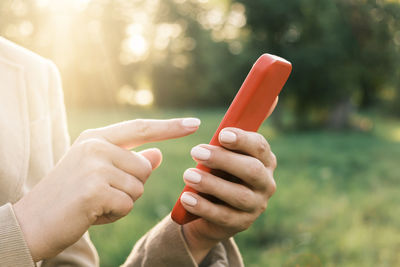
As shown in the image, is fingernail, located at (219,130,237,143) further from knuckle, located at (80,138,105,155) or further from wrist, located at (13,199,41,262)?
wrist, located at (13,199,41,262)

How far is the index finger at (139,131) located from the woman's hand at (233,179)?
0.28 ft

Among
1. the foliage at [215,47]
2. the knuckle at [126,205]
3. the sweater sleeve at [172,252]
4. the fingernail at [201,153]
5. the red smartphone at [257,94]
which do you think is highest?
the red smartphone at [257,94]

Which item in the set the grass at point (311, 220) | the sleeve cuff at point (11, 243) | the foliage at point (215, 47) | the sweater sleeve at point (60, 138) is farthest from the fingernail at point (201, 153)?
the foliage at point (215, 47)

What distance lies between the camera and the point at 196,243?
4.65ft

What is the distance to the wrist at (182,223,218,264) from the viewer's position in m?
1.40

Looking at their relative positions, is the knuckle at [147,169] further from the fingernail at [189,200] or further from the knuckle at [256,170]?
the knuckle at [256,170]

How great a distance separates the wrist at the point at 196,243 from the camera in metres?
1.40

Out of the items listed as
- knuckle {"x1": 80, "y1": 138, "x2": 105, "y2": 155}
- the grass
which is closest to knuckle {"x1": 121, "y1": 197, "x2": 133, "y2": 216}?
knuckle {"x1": 80, "y1": 138, "x2": 105, "y2": 155}

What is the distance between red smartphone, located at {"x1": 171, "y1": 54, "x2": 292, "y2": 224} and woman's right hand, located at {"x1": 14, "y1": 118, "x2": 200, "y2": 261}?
0.23 m

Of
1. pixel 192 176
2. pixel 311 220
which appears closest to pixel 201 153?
pixel 192 176

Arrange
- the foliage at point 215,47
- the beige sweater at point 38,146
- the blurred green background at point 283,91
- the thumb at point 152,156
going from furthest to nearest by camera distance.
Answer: the foliage at point 215,47 < the blurred green background at point 283,91 < the beige sweater at point 38,146 < the thumb at point 152,156

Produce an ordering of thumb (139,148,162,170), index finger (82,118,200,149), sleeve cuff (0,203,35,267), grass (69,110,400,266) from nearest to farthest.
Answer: sleeve cuff (0,203,35,267) → index finger (82,118,200,149) → thumb (139,148,162,170) → grass (69,110,400,266)

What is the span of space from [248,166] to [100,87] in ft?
104

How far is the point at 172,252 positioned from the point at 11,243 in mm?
561
